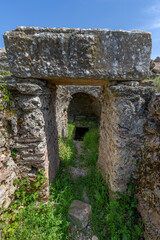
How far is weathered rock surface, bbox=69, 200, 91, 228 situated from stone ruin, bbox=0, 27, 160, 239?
2.79 feet

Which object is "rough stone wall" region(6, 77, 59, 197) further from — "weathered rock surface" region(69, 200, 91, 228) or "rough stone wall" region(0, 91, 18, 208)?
"weathered rock surface" region(69, 200, 91, 228)

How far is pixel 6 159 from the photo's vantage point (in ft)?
6.35

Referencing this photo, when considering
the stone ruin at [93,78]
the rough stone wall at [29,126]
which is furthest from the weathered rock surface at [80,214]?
the stone ruin at [93,78]

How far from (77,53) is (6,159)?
193 centimetres

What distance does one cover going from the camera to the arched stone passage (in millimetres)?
10884

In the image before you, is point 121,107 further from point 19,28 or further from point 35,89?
point 19,28

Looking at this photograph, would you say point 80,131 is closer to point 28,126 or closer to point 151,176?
point 28,126

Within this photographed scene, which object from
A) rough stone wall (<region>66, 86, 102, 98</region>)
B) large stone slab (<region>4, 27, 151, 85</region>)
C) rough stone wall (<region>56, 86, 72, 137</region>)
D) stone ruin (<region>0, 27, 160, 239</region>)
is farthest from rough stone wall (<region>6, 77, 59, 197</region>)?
rough stone wall (<region>66, 86, 102, 98</region>)

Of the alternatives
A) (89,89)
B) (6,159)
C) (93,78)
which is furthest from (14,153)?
(89,89)

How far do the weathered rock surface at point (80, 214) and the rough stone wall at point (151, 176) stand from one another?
0.94 metres

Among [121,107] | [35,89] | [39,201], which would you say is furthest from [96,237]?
[35,89]

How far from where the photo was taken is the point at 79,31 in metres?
1.77

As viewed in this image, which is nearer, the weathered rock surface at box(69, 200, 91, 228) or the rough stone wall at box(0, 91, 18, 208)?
the rough stone wall at box(0, 91, 18, 208)

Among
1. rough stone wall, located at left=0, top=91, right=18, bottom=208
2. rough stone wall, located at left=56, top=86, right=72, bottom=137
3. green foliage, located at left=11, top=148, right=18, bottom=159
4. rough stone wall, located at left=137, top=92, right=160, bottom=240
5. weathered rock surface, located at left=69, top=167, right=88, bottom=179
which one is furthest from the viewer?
rough stone wall, located at left=56, top=86, right=72, bottom=137
